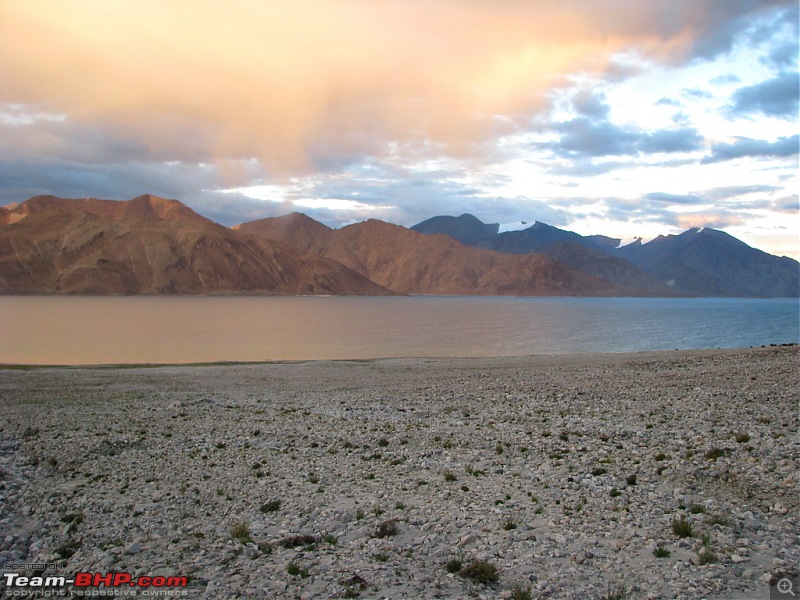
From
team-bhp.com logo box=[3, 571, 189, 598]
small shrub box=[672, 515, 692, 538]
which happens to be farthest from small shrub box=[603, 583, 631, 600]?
team-bhp.com logo box=[3, 571, 189, 598]

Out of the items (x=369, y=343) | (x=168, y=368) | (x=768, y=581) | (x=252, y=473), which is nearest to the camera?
(x=768, y=581)

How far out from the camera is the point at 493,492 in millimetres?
11711

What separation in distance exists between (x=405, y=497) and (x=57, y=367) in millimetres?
40929

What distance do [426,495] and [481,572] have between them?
3.58 meters

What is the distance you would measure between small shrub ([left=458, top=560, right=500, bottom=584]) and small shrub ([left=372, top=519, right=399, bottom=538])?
1.83 metres

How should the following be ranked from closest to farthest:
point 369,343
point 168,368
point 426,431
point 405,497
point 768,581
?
point 768,581, point 405,497, point 426,431, point 168,368, point 369,343

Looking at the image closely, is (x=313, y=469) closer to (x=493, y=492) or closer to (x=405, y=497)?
(x=405, y=497)

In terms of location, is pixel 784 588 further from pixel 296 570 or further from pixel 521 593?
pixel 296 570

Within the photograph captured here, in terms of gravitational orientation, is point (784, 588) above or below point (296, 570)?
above

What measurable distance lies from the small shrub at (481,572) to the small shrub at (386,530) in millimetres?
1834

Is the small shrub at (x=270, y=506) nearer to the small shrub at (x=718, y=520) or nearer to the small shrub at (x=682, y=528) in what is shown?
the small shrub at (x=682, y=528)

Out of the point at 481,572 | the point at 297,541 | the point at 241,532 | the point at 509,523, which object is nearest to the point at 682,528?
the point at 509,523

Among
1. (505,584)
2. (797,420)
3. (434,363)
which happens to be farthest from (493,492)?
(434,363)

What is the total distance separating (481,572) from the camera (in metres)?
8.22
